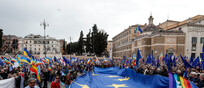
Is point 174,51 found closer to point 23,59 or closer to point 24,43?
point 23,59

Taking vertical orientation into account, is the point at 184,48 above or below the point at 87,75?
above

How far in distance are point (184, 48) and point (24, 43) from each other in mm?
95848

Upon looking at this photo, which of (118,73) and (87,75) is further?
(118,73)

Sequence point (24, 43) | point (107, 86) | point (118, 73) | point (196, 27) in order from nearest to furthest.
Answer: point (107, 86)
point (118, 73)
point (196, 27)
point (24, 43)

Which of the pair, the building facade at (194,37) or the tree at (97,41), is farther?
the tree at (97,41)

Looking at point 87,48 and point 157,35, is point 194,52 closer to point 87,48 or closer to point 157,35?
point 157,35

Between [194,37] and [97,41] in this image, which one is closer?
[194,37]

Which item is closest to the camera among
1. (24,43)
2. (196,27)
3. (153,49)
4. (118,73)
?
(118,73)

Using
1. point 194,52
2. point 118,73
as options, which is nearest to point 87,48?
point 194,52

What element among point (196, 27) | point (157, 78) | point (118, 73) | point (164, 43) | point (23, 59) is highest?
point (196, 27)

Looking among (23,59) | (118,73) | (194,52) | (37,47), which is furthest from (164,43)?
(37,47)

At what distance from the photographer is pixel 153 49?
42562 mm

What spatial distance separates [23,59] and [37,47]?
95250mm

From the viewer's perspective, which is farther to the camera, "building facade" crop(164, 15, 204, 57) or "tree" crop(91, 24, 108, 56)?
"tree" crop(91, 24, 108, 56)
